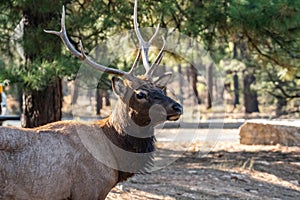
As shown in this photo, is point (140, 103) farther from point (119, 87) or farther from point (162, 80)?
point (162, 80)

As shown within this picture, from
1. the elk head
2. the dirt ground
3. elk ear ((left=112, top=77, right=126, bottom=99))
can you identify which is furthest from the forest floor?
elk ear ((left=112, top=77, right=126, bottom=99))

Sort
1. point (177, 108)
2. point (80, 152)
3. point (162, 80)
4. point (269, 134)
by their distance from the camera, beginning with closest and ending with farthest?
point (80, 152)
point (177, 108)
point (162, 80)
point (269, 134)

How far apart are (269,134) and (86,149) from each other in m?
7.02

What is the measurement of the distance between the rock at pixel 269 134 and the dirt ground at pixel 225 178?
279mm

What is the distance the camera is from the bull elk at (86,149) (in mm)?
4281

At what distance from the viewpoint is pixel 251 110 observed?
79.2 ft

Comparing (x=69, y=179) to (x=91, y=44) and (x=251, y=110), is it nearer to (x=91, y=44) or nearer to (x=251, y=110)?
(x=91, y=44)

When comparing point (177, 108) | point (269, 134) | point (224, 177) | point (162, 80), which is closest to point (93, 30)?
point (162, 80)

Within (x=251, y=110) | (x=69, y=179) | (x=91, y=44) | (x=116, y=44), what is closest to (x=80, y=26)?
(x=91, y=44)

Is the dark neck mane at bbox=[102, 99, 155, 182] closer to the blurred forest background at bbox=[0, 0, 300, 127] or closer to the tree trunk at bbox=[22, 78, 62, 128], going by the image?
the blurred forest background at bbox=[0, 0, 300, 127]

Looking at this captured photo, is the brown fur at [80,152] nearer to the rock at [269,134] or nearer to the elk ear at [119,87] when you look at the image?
the elk ear at [119,87]

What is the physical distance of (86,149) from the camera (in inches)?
180

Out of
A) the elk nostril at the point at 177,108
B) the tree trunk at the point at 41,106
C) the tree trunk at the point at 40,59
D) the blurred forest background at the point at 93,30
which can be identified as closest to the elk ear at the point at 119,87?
the elk nostril at the point at 177,108

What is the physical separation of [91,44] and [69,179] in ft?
12.6
